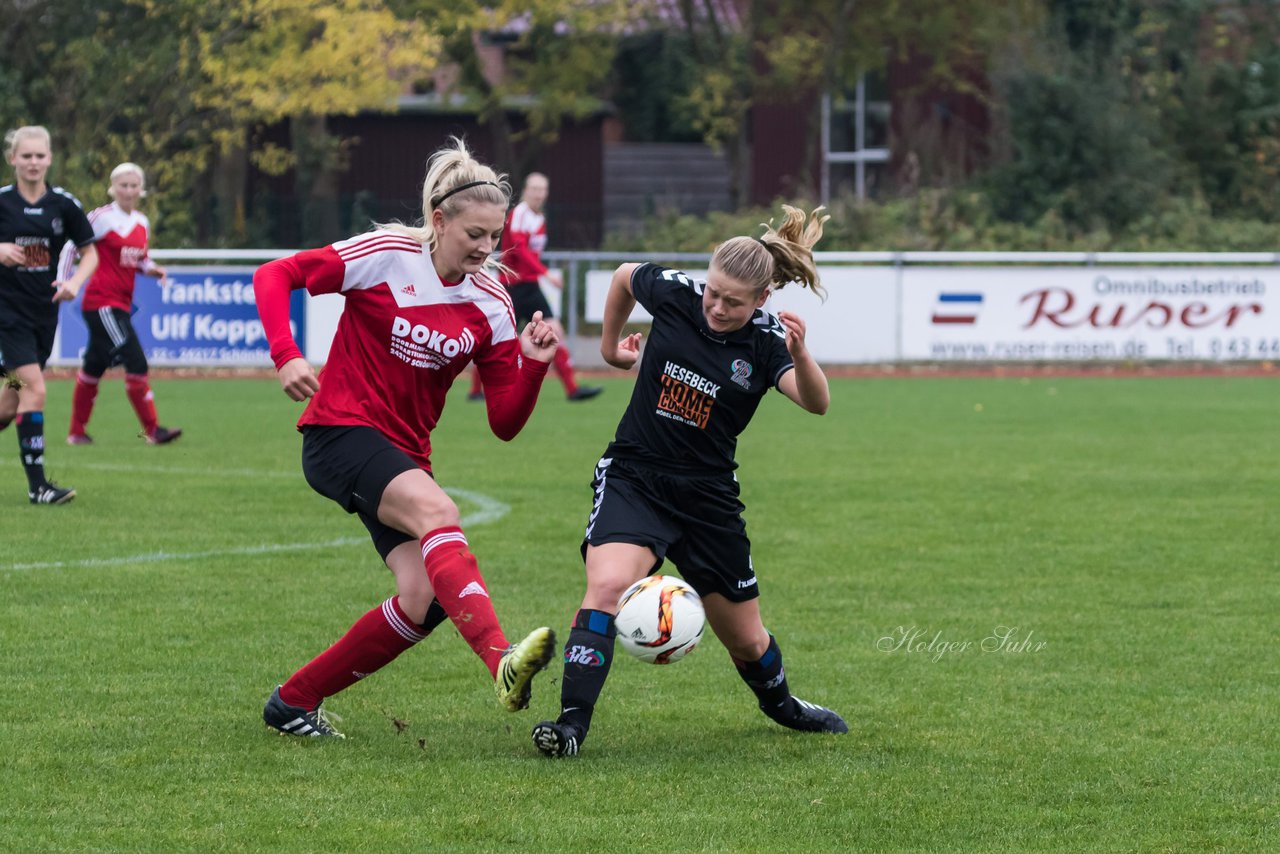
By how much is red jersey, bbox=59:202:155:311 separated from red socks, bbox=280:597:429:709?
848 cm

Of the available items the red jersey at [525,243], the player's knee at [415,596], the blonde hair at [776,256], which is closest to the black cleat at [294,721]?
the player's knee at [415,596]

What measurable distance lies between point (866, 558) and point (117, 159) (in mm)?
20889

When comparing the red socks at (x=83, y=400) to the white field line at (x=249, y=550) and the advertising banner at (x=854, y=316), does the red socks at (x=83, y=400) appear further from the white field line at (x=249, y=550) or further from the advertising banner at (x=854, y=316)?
the advertising banner at (x=854, y=316)

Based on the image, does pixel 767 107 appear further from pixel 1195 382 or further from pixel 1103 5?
pixel 1195 382

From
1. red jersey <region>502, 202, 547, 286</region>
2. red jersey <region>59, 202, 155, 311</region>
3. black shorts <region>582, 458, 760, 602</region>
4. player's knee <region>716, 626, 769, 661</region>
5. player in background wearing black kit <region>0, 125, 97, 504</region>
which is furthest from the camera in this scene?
red jersey <region>502, 202, 547, 286</region>

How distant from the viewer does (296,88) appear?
91.2 feet

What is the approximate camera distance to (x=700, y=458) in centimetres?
533

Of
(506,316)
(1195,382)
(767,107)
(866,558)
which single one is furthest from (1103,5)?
(506,316)

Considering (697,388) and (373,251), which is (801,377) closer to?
(697,388)

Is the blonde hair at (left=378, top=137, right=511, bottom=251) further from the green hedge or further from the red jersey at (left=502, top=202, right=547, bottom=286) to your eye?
the green hedge

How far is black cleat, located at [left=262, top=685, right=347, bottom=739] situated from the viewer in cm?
534

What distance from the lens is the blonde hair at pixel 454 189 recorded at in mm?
5168

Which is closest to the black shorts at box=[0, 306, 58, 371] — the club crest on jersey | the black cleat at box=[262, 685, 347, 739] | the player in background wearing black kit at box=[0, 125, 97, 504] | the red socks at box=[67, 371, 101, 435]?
the player in background wearing black kit at box=[0, 125, 97, 504]

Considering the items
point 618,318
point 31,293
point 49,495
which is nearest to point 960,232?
point 31,293
